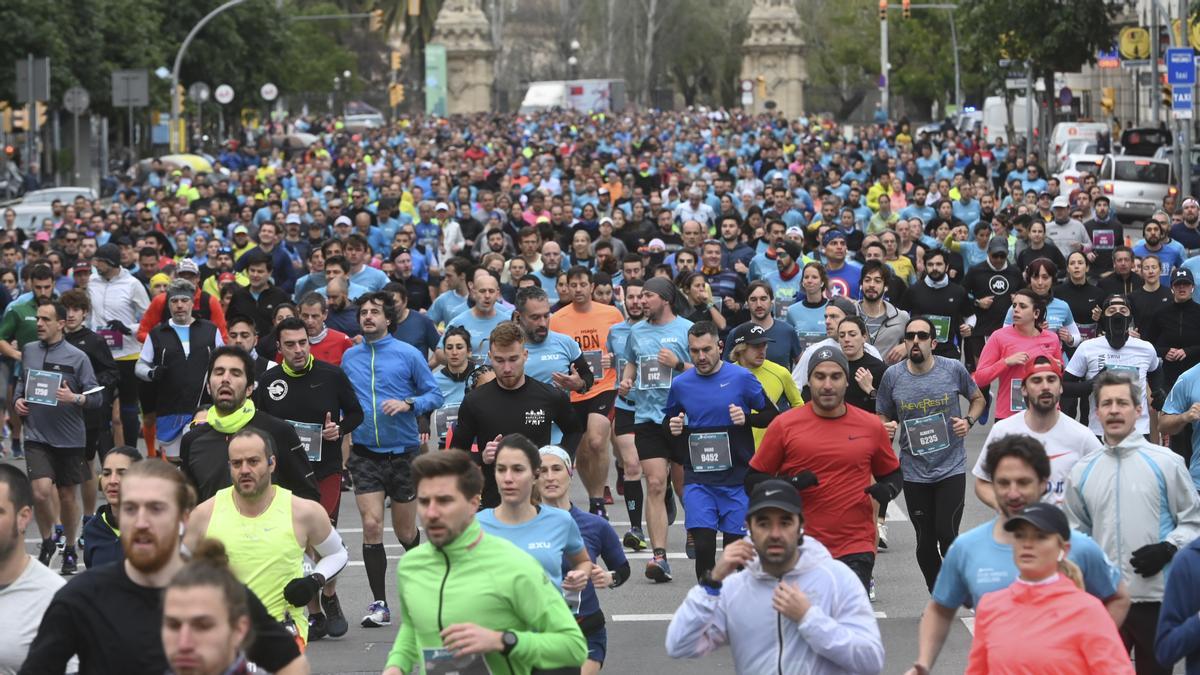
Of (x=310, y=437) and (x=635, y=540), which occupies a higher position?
(x=310, y=437)

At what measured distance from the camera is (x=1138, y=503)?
809 centimetres

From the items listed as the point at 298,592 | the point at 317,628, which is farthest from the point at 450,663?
the point at 317,628

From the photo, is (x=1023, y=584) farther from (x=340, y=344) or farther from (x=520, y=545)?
(x=340, y=344)

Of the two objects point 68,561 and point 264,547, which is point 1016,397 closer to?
point 264,547

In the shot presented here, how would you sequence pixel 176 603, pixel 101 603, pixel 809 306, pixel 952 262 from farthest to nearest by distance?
pixel 952 262
pixel 809 306
pixel 101 603
pixel 176 603

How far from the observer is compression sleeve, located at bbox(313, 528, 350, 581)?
27.6ft

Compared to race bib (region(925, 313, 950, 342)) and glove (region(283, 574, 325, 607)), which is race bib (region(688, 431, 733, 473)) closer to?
glove (region(283, 574, 325, 607))

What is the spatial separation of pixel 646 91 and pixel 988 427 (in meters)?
100

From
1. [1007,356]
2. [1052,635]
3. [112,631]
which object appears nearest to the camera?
[112,631]

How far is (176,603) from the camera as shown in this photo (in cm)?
497


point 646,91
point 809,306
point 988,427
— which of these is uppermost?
point 646,91

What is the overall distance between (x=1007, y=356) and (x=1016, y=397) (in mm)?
630

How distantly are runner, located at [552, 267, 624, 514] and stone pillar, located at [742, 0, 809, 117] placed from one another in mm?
97303

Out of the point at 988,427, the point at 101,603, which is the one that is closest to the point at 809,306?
the point at 988,427
